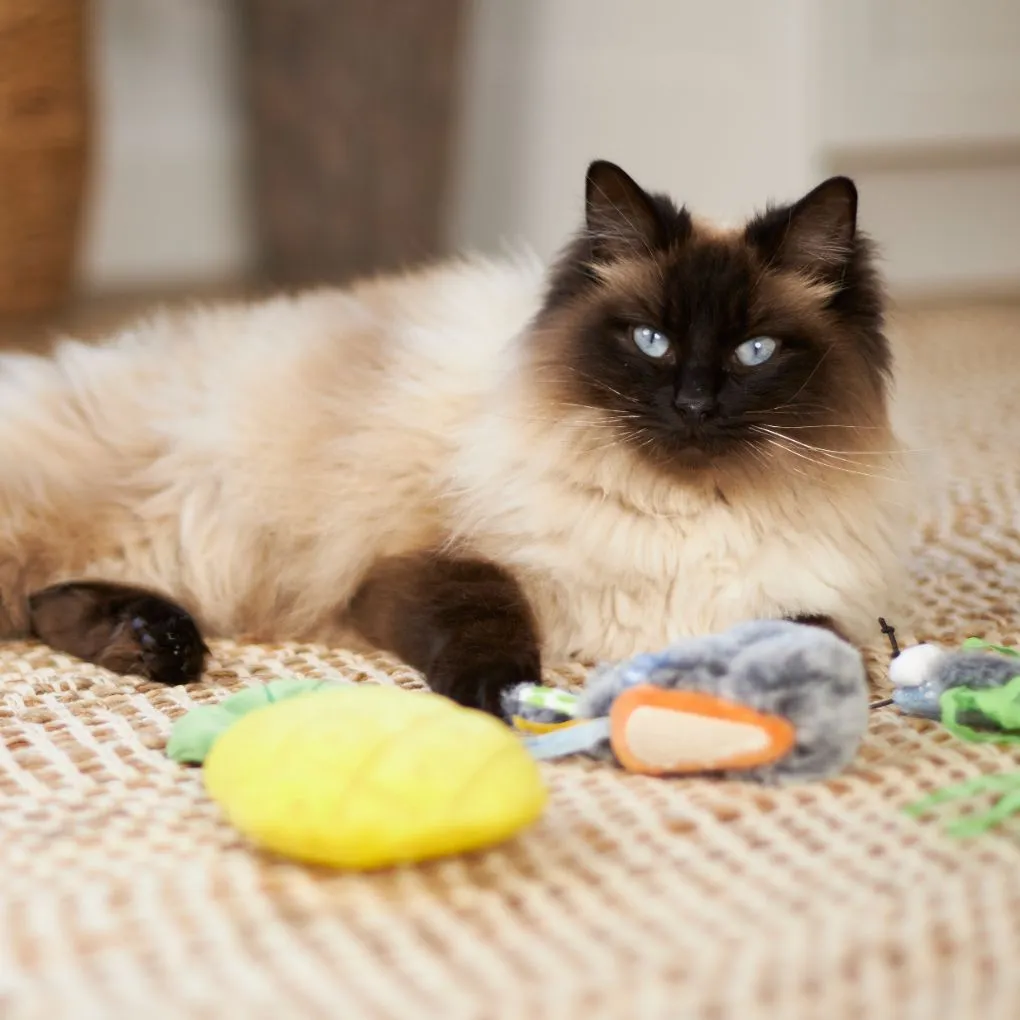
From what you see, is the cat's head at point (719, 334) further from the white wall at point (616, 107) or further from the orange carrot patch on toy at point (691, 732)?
the white wall at point (616, 107)

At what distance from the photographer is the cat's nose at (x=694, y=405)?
5.12ft

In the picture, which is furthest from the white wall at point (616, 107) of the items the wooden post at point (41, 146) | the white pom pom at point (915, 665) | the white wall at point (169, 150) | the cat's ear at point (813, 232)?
the white pom pom at point (915, 665)

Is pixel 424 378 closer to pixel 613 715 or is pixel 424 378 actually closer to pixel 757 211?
pixel 757 211

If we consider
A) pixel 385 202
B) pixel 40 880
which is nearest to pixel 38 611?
pixel 40 880

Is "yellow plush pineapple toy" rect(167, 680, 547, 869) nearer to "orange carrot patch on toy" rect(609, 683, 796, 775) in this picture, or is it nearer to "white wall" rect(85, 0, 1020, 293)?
"orange carrot patch on toy" rect(609, 683, 796, 775)

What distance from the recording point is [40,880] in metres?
1.09

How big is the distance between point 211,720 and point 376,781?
1.22ft

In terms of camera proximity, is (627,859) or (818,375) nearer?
(627,859)

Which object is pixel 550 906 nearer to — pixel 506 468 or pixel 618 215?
pixel 506 468

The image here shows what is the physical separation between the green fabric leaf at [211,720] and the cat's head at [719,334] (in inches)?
20.9

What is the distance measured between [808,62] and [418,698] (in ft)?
11.0

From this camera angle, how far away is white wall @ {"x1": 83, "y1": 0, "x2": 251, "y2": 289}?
473 cm

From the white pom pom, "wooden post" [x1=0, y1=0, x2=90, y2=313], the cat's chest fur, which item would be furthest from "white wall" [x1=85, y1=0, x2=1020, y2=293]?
the white pom pom

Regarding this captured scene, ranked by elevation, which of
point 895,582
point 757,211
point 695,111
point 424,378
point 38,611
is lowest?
A: point 38,611
